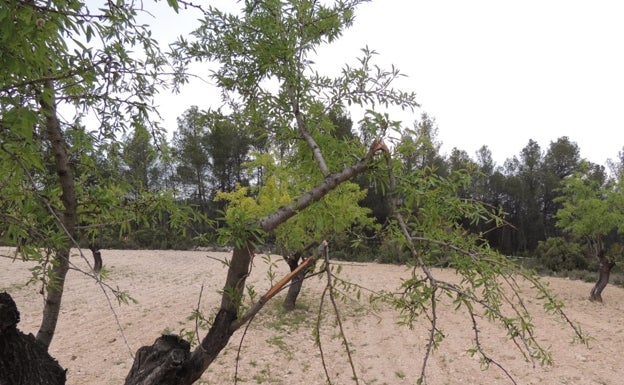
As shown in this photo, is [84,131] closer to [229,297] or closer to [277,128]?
[277,128]

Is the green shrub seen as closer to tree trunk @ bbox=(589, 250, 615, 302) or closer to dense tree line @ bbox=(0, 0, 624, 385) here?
tree trunk @ bbox=(589, 250, 615, 302)

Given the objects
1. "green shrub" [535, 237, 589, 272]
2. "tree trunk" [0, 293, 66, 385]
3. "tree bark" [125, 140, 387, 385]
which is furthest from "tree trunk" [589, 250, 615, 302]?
"tree trunk" [0, 293, 66, 385]

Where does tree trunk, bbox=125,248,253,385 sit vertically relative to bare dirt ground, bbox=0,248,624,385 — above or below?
above

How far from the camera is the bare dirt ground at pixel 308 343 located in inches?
209

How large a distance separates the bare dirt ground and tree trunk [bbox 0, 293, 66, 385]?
1.46 metres

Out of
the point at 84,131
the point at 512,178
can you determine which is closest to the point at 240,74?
the point at 84,131

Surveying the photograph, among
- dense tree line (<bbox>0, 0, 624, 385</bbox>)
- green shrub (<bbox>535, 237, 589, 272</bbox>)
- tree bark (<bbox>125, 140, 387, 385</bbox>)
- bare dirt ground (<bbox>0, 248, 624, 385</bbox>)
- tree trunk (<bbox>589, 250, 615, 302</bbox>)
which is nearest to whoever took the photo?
dense tree line (<bbox>0, 0, 624, 385</bbox>)

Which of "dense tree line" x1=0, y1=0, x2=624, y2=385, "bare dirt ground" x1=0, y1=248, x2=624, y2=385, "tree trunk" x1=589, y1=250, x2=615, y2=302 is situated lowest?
"bare dirt ground" x1=0, y1=248, x2=624, y2=385

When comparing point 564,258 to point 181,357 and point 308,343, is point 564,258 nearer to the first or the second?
point 308,343

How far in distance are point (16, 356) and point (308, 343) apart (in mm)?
5245

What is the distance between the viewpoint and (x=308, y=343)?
654 centimetres

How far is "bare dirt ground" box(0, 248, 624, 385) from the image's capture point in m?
5.30

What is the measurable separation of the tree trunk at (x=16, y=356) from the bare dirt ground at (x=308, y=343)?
146 centimetres

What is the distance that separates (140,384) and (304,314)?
665 cm
